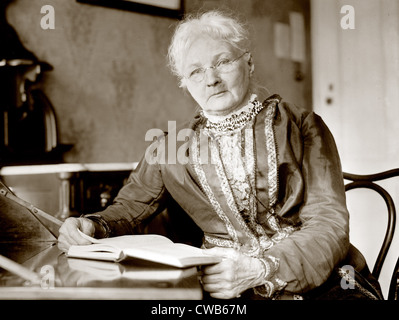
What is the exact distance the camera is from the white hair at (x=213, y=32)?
1.13 m

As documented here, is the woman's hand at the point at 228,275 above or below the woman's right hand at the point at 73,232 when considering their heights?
below

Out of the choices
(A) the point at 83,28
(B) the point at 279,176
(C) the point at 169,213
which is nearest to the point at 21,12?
(A) the point at 83,28

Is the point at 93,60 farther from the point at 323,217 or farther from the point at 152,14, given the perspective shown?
the point at 323,217

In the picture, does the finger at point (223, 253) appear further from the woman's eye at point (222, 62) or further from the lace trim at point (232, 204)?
the woman's eye at point (222, 62)

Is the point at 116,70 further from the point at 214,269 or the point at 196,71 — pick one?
the point at 214,269

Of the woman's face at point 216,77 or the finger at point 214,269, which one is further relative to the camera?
the woman's face at point 216,77

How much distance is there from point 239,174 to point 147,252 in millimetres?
470

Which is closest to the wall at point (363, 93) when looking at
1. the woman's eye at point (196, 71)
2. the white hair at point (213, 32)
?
the white hair at point (213, 32)

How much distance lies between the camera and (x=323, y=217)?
96 centimetres

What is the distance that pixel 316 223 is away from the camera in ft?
3.14

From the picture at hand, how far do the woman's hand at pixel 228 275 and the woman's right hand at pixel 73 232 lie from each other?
0.99 ft

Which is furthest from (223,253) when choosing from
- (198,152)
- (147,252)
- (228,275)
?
(198,152)

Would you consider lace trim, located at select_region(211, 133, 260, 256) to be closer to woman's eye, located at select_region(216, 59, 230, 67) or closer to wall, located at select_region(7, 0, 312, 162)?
woman's eye, located at select_region(216, 59, 230, 67)

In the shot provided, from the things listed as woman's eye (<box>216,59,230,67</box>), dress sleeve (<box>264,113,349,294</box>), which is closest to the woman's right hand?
dress sleeve (<box>264,113,349,294</box>)
